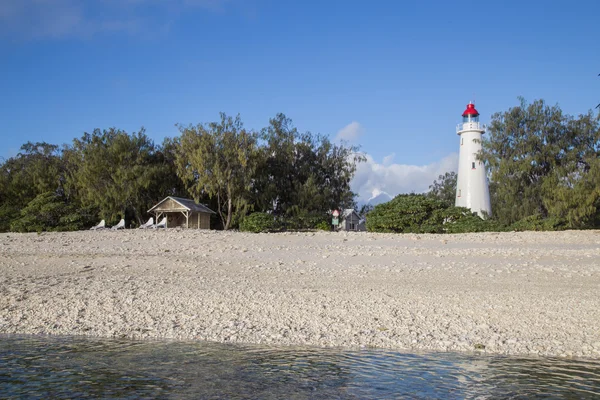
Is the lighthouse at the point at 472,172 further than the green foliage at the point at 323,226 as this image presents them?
Yes

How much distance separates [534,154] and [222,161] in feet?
63.9

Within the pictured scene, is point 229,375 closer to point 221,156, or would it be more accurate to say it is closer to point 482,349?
point 482,349

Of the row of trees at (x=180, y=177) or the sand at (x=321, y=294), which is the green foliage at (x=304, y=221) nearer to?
the row of trees at (x=180, y=177)

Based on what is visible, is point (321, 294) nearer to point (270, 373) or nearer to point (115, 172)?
point (270, 373)

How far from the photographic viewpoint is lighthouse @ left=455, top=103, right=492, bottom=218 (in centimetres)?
3691

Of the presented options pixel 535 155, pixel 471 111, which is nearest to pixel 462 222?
pixel 535 155

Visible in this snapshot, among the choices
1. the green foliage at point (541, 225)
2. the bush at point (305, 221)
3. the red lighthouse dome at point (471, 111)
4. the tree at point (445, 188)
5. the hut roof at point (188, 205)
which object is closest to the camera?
the green foliage at point (541, 225)

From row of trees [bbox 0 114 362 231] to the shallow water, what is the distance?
23899mm

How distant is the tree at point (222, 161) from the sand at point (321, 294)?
13.9 m

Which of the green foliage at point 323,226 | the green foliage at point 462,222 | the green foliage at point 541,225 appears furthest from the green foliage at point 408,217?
the green foliage at point 323,226

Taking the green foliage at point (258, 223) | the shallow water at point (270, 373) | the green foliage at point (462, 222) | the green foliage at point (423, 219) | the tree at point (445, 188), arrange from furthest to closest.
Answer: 1. the tree at point (445, 188)
2. the green foliage at point (258, 223)
3. the green foliage at point (423, 219)
4. the green foliage at point (462, 222)
5. the shallow water at point (270, 373)

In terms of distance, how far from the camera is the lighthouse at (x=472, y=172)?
121ft

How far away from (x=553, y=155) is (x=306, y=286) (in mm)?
24811

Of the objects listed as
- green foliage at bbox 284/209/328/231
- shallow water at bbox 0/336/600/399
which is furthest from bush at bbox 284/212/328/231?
shallow water at bbox 0/336/600/399
